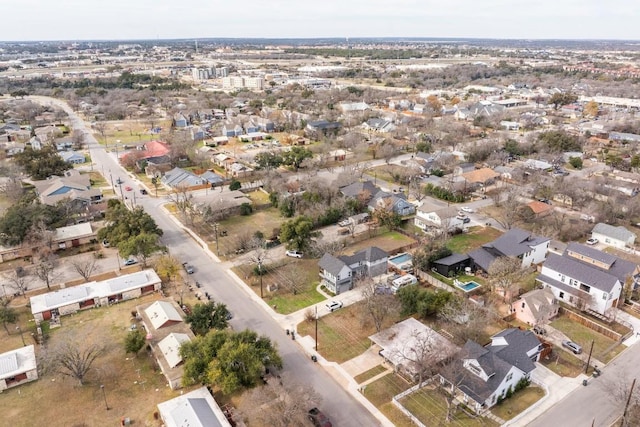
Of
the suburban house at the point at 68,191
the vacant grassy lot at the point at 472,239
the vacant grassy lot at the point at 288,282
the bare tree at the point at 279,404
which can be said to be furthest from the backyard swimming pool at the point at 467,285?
the suburban house at the point at 68,191

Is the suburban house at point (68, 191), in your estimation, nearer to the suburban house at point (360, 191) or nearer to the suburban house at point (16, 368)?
the suburban house at point (16, 368)

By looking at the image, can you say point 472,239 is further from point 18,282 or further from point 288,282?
point 18,282

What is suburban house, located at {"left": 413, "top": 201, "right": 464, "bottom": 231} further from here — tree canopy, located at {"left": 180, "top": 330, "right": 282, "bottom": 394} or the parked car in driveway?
tree canopy, located at {"left": 180, "top": 330, "right": 282, "bottom": 394}

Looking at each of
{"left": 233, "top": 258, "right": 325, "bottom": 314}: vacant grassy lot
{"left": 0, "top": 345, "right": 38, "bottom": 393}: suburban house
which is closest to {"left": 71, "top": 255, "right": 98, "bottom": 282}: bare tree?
{"left": 0, "top": 345, "right": 38, "bottom": 393}: suburban house

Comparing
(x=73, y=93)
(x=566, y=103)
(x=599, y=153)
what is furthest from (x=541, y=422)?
(x=73, y=93)

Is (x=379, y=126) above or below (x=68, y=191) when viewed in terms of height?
above

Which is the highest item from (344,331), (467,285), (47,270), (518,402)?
(47,270)

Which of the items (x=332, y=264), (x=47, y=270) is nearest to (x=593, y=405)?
(x=332, y=264)
